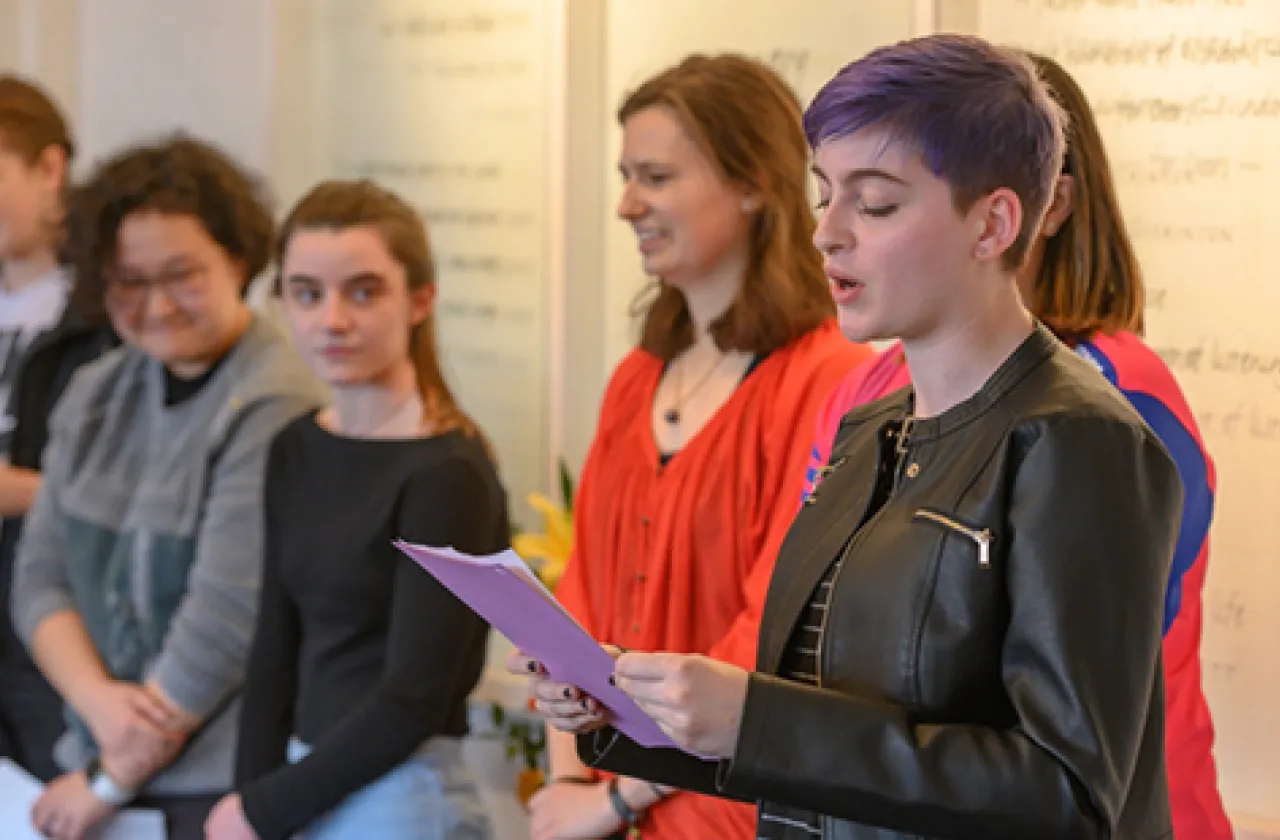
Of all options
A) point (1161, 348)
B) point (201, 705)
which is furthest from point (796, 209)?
point (201, 705)

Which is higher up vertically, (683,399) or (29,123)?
(29,123)

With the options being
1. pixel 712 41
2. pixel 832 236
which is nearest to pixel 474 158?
pixel 712 41

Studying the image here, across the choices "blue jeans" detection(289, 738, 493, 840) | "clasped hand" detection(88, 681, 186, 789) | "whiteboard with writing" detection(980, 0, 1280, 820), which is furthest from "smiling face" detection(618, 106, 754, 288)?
"clasped hand" detection(88, 681, 186, 789)

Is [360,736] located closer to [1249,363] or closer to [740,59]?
[740,59]

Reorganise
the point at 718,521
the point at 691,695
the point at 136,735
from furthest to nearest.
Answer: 1. the point at 136,735
2. the point at 718,521
3. the point at 691,695

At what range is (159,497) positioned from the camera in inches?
104

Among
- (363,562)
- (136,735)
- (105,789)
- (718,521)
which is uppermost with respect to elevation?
(718,521)

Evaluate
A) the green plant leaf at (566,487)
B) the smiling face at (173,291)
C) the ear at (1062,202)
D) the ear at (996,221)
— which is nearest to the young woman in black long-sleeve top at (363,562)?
the smiling face at (173,291)

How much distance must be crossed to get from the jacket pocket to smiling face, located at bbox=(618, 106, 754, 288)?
98 cm

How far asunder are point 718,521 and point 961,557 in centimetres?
88

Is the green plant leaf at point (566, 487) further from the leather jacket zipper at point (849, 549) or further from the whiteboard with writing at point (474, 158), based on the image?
the leather jacket zipper at point (849, 549)

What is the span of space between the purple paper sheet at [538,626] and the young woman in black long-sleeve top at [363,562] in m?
0.87

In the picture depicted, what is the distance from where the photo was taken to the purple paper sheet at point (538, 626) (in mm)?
1250

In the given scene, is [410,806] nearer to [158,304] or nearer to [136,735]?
[136,735]
